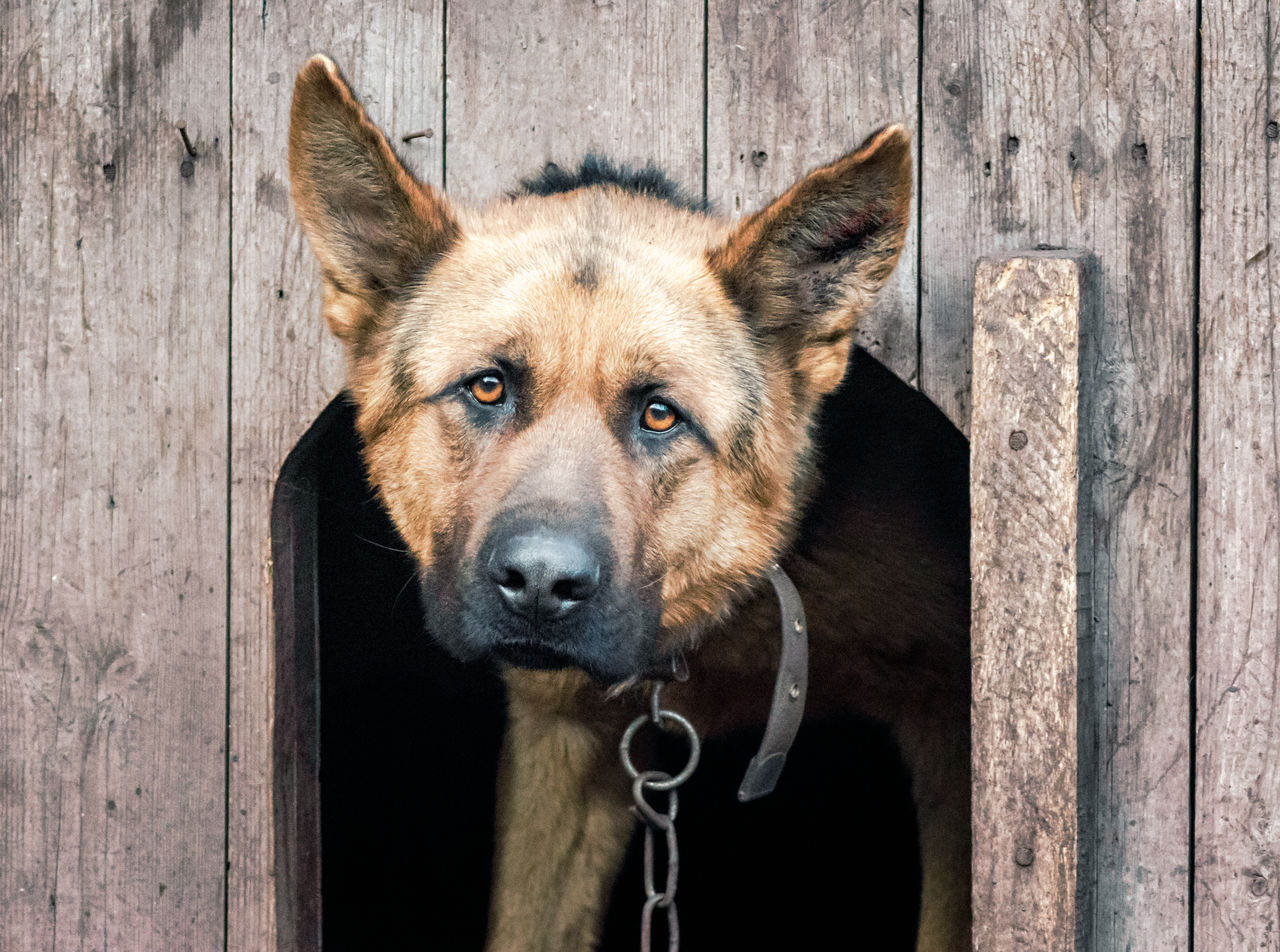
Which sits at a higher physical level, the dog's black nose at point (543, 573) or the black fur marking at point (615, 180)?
the black fur marking at point (615, 180)

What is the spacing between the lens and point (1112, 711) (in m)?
2.20

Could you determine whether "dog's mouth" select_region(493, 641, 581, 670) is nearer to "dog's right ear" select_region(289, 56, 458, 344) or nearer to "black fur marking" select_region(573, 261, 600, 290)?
"black fur marking" select_region(573, 261, 600, 290)

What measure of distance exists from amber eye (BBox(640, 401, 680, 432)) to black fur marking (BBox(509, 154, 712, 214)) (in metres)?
0.58

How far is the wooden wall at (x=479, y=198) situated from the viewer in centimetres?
217

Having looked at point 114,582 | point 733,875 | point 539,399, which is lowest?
point 733,875

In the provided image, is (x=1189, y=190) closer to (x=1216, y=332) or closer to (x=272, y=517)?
(x=1216, y=332)

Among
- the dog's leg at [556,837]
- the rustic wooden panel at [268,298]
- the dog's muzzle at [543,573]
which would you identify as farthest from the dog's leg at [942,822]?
the rustic wooden panel at [268,298]

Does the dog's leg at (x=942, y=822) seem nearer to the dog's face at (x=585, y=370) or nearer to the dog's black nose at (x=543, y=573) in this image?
the dog's face at (x=585, y=370)

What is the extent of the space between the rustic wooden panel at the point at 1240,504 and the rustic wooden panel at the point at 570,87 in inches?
41.1

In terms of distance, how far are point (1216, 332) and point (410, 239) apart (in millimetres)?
1592

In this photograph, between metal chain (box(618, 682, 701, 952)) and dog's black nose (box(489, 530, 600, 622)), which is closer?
dog's black nose (box(489, 530, 600, 622))

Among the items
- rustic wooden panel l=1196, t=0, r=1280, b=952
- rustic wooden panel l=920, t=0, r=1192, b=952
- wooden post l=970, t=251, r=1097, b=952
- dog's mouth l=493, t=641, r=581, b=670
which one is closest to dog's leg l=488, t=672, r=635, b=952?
dog's mouth l=493, t=641, r=581, b=670

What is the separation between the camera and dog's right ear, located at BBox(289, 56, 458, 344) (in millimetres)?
2215

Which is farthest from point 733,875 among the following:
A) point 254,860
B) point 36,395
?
point 36,395
